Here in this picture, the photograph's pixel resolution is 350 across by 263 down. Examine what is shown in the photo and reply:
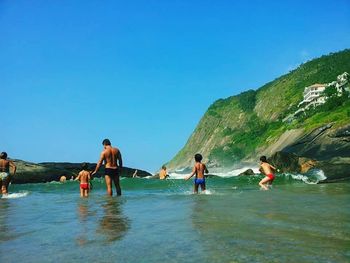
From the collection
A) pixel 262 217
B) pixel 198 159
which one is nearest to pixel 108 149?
pixel 198 159

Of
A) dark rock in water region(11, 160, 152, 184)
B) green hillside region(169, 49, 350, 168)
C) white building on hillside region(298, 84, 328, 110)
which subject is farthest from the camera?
Result: green hillside region(169, 49, 350, 168)

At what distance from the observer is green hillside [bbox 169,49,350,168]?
124 m

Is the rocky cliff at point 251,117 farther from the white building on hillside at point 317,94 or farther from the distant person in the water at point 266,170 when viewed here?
the distant person in the water at point 266,170

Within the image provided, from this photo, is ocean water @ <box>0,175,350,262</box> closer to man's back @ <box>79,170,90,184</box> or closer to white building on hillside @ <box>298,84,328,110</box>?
man's back @ <box>79,170,90,184</box>

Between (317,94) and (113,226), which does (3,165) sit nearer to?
(113,226)

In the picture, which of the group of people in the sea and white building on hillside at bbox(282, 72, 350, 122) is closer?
the group of people in the sea

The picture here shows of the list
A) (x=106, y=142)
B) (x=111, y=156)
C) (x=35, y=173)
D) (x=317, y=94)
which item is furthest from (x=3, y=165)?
(x=317, y=94)

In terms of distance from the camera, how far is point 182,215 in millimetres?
7805

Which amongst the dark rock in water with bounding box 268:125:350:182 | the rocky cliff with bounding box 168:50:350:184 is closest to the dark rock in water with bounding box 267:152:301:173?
the dark rock in water with bounding box 268:125:350:182

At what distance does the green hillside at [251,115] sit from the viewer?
12431 centimetres

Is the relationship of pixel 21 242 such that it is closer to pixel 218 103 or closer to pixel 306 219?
pixel 306 219

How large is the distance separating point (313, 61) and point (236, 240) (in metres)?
162

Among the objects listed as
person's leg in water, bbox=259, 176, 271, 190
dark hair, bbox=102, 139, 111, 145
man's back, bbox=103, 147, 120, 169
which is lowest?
person's leg in water, bbox=259, 176, 271, 190

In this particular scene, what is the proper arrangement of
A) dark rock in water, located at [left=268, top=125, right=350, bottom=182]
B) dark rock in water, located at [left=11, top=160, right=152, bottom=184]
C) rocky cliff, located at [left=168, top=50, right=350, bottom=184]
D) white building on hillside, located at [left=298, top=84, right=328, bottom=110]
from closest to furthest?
1. dark rock in water, located at [left=268, top=125, right=350, bottom=182]
2. dark rock in water, located at [left=11, top=160, right=152, bottom=184]
3. white building on hillside, located at [left=298, top=84, right=328, bottom=110]
4. rocky cliff, located at [left=168, top=50, right=350, bottom=184]
